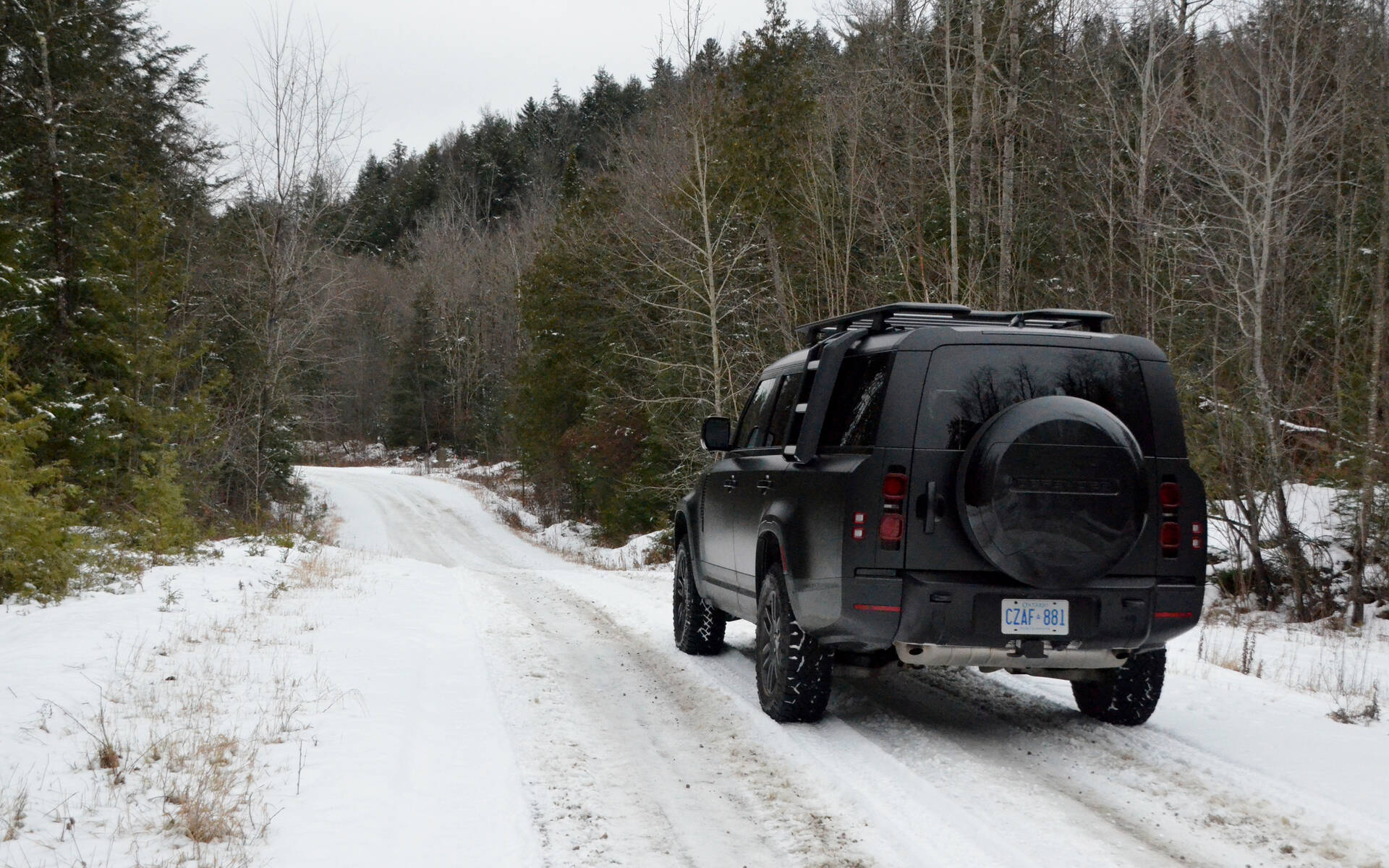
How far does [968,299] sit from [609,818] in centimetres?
1484

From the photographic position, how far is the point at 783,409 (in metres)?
7.11

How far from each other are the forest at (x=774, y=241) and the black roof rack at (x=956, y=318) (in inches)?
312

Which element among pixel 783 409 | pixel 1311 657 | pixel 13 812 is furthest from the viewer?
pixel 1311 657

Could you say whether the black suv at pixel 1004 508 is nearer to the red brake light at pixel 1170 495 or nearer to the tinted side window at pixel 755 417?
the red brake light at pixel 1170 495

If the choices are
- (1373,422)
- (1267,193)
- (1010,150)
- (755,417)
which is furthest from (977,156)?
(755,417)

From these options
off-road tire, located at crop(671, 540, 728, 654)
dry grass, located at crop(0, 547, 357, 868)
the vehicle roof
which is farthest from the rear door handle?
off-road tire, located at crop(671, 540, 728, 654)

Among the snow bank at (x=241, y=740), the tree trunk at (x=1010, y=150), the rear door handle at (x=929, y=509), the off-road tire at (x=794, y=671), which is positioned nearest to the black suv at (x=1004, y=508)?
the rear door handle at (x=929, y=509)

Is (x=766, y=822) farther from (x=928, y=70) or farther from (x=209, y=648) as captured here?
(x=928, y=70)

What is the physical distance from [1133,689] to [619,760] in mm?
3020

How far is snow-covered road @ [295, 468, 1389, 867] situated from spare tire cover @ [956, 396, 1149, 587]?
110 centimetres

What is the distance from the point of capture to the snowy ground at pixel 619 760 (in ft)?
13.3

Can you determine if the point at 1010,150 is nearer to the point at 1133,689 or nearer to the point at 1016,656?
the point at 1133,689

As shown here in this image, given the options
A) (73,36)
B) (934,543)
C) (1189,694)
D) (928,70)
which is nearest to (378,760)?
(934,543)

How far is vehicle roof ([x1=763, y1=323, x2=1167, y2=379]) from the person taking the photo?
17.3ft
